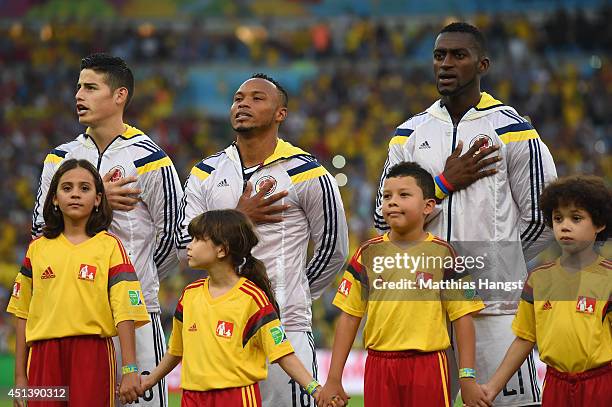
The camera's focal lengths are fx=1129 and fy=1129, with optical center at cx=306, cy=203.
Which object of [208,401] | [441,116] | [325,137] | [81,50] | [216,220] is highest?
[81,50]

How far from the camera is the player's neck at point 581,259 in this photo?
5.52 m

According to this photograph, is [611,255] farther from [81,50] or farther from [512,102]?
[81,50]

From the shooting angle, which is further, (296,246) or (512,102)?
(512,102)

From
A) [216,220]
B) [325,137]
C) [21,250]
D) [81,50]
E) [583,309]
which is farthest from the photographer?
[81,50]

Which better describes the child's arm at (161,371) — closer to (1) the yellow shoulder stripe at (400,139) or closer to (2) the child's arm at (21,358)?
(2) the child's arm at (21,358)

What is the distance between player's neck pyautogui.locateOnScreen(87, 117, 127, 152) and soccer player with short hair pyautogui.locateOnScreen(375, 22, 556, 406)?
165 cm

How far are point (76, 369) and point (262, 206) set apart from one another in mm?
1333

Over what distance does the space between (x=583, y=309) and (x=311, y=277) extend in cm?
174

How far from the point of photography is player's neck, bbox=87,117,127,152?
6.70 meters

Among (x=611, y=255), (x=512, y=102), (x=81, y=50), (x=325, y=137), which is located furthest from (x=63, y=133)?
(x=611, y=255)

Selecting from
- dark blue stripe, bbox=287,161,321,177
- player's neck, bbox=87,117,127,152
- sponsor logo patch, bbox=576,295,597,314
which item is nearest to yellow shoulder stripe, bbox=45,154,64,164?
player's neck, bbox=87,117,127,152

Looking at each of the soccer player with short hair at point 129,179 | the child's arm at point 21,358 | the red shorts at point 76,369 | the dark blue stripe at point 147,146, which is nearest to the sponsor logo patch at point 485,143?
the soccer player with short hair at point 129,179

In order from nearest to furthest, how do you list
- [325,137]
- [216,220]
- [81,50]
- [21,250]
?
[216,220] < [21,250] < [325,137] < [81,50]

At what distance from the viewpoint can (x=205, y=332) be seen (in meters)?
5.61
